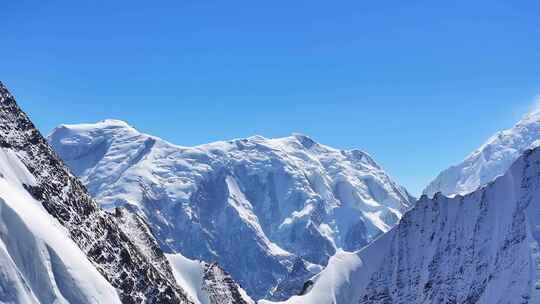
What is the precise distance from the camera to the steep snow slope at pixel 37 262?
17000cm

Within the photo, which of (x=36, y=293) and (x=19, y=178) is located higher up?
(x=19, y=178)

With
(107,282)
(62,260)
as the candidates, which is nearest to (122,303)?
(107,282)

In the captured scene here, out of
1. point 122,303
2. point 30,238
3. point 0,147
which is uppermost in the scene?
point 0,147

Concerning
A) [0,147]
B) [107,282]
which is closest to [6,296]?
[107,282]

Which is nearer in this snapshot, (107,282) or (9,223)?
(9,223)

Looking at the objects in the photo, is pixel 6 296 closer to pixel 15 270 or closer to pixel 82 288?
pixel 15 270

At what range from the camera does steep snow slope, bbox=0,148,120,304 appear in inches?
6693

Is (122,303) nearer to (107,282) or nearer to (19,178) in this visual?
(107,282)

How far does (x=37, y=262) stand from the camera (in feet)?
579

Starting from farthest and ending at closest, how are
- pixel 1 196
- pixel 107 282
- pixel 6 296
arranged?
1. pixel 107 282
2. pixel 1 196
3. pixel 6 296

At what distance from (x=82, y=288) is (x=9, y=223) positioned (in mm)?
21103

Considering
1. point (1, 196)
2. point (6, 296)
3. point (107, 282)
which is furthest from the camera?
point (107, 282)

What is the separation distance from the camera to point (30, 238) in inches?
6983

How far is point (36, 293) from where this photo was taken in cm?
17288
